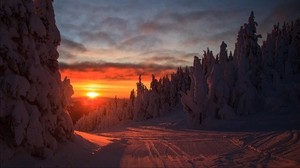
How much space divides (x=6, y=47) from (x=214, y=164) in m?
10.6

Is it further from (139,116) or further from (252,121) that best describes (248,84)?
(139,116)

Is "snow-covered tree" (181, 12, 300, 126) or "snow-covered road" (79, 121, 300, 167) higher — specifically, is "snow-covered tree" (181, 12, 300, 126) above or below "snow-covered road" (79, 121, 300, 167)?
above

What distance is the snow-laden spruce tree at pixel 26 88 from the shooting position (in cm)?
1355

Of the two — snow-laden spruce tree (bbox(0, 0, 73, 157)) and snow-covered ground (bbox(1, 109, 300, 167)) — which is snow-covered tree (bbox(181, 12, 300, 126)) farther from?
snow-laden spruce tree (bbox(0, 0, 73, 157))

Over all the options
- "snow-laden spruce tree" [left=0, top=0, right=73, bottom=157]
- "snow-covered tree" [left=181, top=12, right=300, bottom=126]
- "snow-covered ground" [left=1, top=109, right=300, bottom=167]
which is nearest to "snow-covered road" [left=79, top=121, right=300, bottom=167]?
"snow-covered ground" [left=1, top=109, right=300, bottom=167]

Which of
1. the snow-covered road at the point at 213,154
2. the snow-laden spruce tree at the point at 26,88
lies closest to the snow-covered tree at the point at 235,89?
the snow-covered road at the point at 213,154

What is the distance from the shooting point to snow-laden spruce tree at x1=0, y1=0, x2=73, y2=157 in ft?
44.4

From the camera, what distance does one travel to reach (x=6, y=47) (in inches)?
552

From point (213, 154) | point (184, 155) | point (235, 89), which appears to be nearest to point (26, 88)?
point (184, 155)

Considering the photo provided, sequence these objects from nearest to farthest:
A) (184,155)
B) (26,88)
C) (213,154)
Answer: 1. (26,88)
2. (184,155)
3. (213,154)

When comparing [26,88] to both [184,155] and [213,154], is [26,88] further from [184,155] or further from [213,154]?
[213,154]

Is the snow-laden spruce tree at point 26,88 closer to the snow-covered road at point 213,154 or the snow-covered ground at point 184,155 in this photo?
the snow-covered ground at point 184,155

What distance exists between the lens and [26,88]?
14195mm

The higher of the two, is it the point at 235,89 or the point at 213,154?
the point at 235,89
